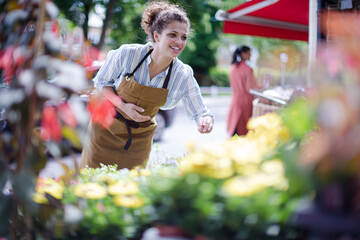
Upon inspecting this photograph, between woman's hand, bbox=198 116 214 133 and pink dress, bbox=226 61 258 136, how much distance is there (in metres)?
3.71

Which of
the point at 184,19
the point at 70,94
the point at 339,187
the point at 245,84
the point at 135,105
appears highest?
the point at 184,19

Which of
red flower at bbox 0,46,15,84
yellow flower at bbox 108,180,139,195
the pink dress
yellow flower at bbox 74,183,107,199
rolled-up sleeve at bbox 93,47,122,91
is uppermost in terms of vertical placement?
red flower at bbox 0,46,15,84

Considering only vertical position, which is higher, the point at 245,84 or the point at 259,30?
the point at 259,30

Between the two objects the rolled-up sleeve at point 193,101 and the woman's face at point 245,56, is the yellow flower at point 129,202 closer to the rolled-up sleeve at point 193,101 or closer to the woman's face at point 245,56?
the rolled-up sleeve at point 193,101

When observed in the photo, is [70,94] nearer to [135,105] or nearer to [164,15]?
[135,105]

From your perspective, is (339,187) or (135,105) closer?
(339,187)

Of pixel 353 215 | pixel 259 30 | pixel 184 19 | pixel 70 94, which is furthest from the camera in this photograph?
pixel 259 30

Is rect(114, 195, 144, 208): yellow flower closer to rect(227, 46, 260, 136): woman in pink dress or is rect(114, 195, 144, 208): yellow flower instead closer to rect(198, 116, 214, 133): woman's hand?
rect(198, 116, 214, 133): woman's hand

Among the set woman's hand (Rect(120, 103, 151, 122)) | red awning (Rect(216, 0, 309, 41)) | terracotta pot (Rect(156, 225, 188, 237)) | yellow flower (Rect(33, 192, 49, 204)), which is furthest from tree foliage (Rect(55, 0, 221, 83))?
terracotta pot (Rect(156, 225, 188, 237))

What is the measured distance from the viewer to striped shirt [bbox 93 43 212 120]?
239 centimetres

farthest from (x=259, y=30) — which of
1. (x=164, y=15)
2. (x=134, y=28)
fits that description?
(x=134, y=28)

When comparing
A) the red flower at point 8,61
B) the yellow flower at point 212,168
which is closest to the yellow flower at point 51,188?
the red flower at point 8,61

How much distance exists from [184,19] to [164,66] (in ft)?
1.06

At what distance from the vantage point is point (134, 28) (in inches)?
461
